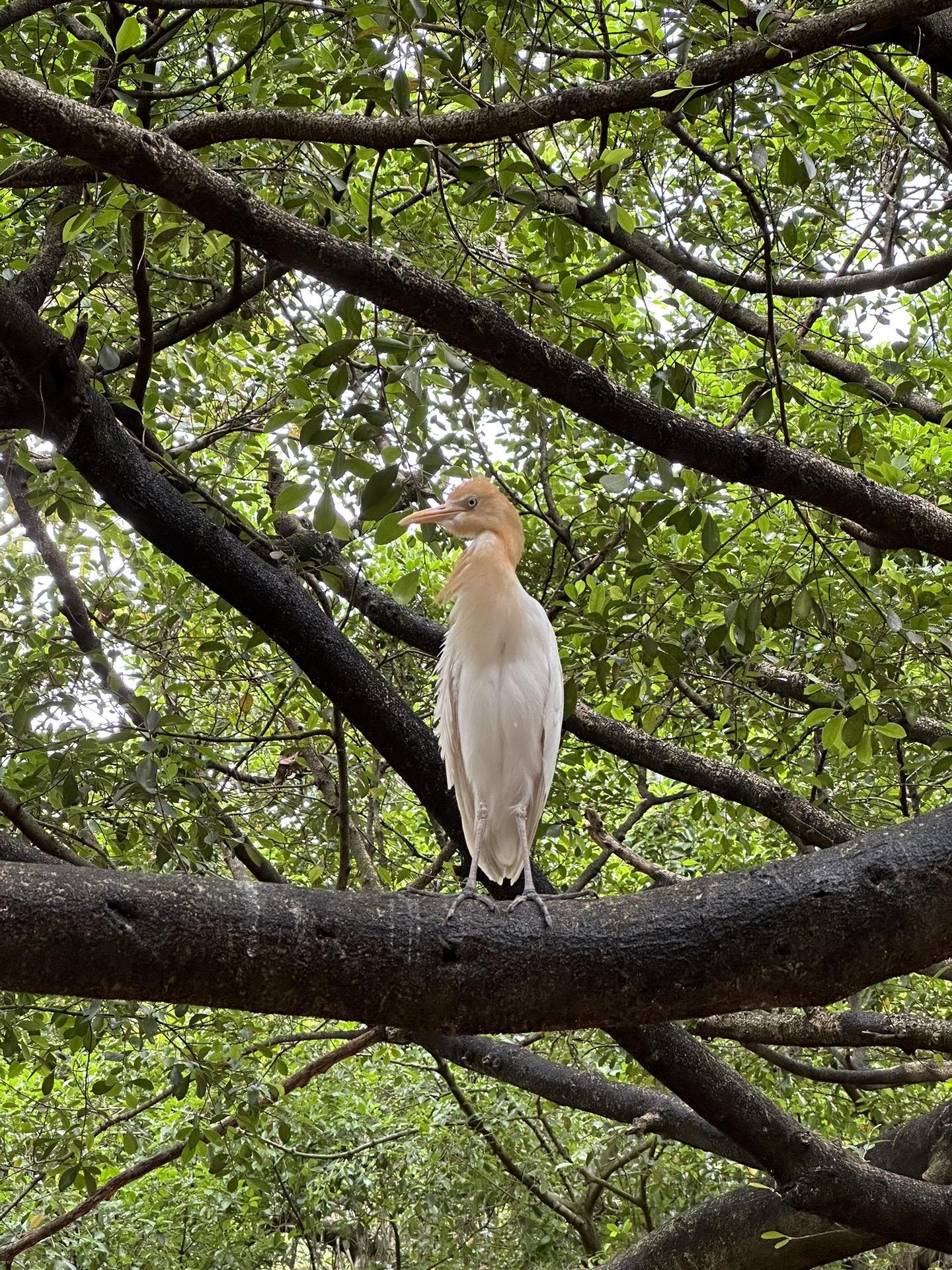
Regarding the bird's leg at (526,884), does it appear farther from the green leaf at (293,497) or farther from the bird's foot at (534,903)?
the green leaf at (293,497)

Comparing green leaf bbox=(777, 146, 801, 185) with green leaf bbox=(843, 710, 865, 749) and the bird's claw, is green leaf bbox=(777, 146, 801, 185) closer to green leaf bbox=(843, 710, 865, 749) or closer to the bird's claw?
green leaf bbox=(843, 710, 865, 749)

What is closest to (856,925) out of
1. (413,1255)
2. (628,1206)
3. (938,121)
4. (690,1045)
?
(690,1045)

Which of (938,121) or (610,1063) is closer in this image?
(938,121)

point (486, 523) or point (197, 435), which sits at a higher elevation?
point (197, 435)

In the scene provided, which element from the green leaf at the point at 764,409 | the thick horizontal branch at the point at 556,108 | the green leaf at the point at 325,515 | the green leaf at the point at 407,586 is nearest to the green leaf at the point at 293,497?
the green leaf at the point at 325,515

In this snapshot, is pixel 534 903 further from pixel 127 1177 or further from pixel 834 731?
pixel 127 1177

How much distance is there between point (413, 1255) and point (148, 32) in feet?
20.5

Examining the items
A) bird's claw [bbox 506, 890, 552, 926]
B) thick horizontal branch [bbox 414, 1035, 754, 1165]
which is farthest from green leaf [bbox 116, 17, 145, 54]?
thick horizontal branch [bbox 414, 1035, 754, 1165]

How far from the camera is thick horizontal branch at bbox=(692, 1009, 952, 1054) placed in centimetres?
364

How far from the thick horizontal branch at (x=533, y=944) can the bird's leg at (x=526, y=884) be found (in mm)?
31

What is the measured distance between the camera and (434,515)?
137 inches

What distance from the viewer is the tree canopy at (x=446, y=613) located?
78.0 inches

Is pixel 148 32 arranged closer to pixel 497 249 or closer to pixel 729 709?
pixel 497 249

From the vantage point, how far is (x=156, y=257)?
145 inches
